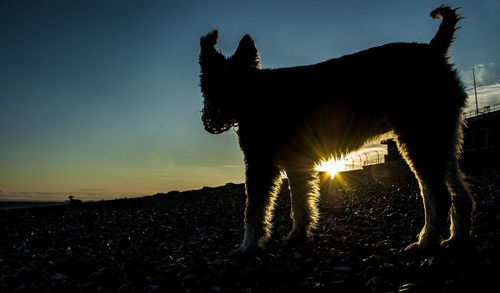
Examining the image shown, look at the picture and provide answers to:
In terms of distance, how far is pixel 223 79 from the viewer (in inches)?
215

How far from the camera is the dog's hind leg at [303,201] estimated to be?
5643 mm

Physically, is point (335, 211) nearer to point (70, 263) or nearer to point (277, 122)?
point (277, 122)

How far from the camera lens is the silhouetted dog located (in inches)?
171

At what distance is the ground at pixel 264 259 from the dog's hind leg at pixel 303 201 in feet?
1.05

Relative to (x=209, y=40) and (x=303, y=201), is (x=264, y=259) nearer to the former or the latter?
(x=303, y=201)

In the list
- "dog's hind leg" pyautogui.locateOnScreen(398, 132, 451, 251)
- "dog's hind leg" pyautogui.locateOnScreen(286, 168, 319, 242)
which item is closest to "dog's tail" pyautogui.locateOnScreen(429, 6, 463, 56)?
"dog's hind leg" pyautogui.locateOnScreen(398, 132, 451, 251)

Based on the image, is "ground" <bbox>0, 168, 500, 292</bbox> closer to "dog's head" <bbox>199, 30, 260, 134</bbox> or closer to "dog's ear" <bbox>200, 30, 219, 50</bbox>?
"dog's head" <bbox>199, 30, 260, 134</bbox>

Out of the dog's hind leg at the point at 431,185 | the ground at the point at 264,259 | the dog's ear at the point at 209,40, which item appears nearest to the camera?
the ground at the point at 264,259

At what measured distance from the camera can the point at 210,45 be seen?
5.83 metres

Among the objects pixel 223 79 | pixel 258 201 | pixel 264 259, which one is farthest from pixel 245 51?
pixel 264 259

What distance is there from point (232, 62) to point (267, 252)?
368 cm

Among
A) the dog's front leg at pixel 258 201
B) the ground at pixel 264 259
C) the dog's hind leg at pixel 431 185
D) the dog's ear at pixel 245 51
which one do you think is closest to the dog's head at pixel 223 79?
the dog's ear at pixel 245 51

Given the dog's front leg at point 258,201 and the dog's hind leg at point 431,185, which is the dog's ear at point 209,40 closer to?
the dog's front leg at point 258,201

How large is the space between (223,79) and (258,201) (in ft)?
7.99
